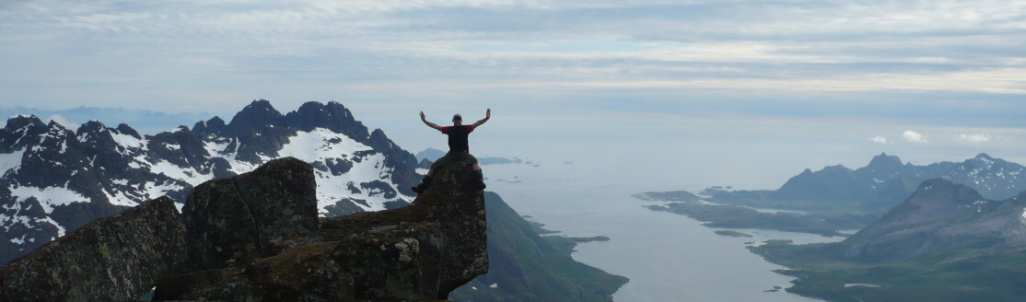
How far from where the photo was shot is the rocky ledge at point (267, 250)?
841 inches

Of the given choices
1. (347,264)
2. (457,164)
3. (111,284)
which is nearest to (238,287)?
(347,264)

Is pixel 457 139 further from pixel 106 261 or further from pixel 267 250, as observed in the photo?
pixel 106 261

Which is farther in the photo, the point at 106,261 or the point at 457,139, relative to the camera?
the point at 457,139

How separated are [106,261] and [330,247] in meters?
7.38

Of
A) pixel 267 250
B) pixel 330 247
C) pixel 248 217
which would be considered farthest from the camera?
pixel 248 217

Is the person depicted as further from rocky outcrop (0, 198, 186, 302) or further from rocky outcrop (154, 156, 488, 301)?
rocky outcrop (0, 198, 186, 302)

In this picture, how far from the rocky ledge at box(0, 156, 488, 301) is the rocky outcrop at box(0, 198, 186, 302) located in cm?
3

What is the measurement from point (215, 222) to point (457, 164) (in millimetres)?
8462

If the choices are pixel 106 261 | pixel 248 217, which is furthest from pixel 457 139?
pixel 106 261

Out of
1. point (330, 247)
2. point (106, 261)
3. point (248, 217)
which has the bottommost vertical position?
point (106, 261)

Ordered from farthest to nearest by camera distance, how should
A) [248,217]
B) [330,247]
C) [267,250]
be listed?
[248,217], [267,250], [330,247]

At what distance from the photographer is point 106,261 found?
24.7 meters

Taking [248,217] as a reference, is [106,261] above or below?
below

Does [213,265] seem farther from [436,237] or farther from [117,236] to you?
[436,237]
